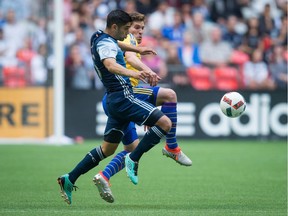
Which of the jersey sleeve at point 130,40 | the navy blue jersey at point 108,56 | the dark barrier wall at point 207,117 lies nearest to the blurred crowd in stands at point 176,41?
the dark barrier wall at point 207,117

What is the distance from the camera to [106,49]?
857cm

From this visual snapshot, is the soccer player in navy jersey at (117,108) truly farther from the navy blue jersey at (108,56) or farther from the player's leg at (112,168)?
the player's leg at (112,168)

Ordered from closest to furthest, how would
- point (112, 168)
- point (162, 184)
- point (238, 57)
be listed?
1. point (112, 168)
2. point (162, 184)
3. point (238, 57)

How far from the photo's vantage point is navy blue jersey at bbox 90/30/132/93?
338 inches

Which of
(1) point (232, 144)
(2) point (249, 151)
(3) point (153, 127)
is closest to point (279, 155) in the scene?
(2) point (249, 151)

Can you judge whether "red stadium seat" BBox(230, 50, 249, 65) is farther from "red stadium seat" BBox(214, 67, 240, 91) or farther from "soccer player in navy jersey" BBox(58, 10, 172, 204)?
"soccer player in navy jersey" BBox(58, 10, 172, 204)

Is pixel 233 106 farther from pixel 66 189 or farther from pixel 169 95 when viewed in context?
pixel 66 189

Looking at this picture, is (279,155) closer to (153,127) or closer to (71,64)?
(71,64)

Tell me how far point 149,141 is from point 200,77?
11.0m

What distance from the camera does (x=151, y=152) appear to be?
56.0 feet

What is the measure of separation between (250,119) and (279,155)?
3185 millimetres

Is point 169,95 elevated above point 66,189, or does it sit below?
above

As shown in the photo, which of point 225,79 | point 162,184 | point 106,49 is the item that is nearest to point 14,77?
point 225,79

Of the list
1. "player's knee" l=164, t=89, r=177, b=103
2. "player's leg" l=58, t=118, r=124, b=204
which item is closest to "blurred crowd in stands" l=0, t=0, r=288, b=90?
"player's knee" l=164, t=89, r=177, b=103
